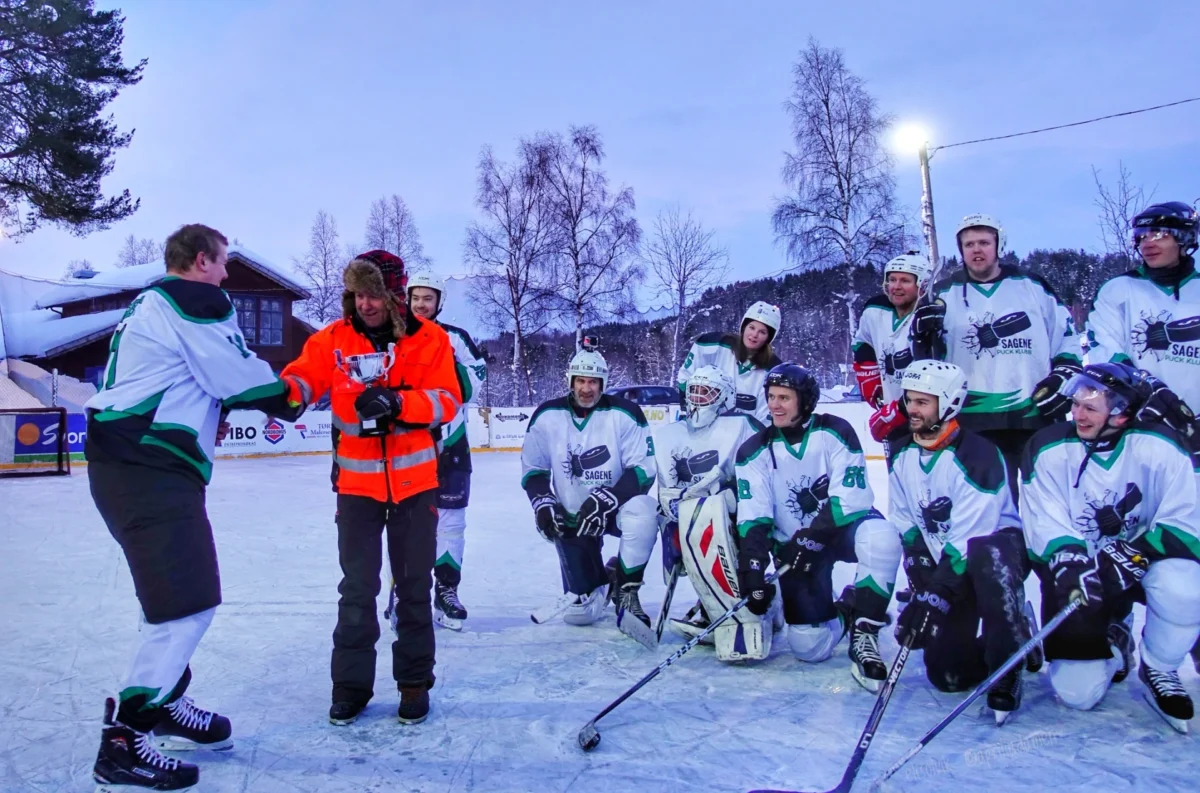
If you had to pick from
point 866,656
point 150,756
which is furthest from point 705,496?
point 150,756

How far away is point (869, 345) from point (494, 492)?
6.19 m

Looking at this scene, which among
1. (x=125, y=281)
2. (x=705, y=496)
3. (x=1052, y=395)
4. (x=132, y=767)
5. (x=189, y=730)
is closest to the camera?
(x=132, y=767)

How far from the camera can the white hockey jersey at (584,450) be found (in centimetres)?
418

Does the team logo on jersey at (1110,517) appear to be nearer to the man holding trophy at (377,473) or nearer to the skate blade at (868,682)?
the skate blade at (868,682)

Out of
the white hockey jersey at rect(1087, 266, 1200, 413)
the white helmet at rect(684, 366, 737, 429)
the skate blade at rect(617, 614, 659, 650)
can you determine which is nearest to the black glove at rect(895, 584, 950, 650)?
the skate blade at rect(617, 614, 659, 650)

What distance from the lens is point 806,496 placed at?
3.62m

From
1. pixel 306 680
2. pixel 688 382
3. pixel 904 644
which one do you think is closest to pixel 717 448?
pixel 688 382

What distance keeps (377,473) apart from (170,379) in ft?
2.47

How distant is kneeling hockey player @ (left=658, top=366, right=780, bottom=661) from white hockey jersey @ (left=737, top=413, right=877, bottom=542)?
0.48ft

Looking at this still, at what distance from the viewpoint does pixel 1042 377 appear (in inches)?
142

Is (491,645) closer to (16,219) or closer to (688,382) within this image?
(688,382)

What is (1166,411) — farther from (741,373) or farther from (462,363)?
(462,363)

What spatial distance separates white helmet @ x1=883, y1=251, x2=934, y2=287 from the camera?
4000mm

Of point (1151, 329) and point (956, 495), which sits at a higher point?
point (1151, 329)
